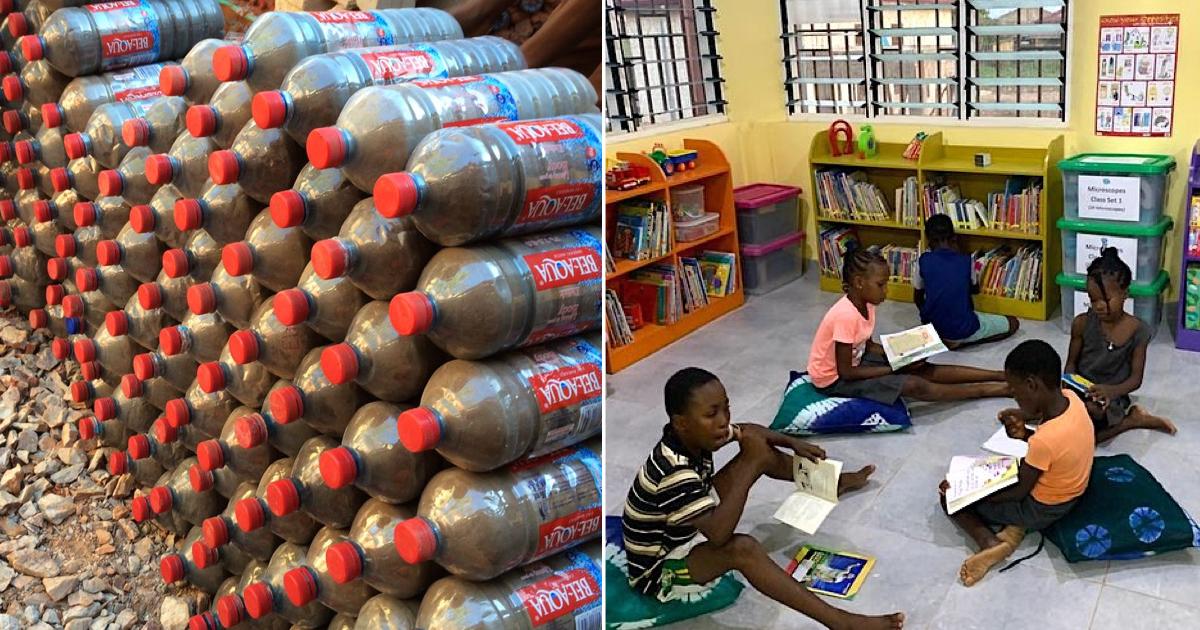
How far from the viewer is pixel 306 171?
2.22 m

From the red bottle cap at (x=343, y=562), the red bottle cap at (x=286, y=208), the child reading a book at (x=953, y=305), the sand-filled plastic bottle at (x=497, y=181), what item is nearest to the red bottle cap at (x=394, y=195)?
the sand-filled plastic bottle at (x=497, y=181)

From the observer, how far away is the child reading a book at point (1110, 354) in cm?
359

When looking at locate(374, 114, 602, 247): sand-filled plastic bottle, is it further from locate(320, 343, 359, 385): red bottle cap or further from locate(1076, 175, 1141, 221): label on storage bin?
A: locate(1076, 175, 1141, 221): label on storage bin

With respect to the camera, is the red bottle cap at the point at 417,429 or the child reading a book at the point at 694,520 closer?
the red bottle cap at the point at 417,429

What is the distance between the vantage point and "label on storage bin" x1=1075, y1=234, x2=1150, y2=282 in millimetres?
4508

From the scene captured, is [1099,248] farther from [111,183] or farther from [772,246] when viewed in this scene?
[111,183]

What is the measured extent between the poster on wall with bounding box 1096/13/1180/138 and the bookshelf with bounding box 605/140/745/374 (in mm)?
1877

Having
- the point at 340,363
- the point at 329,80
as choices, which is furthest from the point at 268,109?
the point at 340,363

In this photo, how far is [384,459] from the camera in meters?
2.16

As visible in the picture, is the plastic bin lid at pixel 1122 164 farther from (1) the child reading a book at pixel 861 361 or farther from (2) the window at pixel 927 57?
(1) the child reading a book at pixel 861 361

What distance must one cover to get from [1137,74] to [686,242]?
7.40 ft

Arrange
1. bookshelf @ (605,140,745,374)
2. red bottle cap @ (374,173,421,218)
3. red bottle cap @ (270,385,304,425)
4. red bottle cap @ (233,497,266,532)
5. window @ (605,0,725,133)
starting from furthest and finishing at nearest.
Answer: window @ (605,0,725,133) < bookshelf @ (605,140,745,374) < red bottle cap @ (233,497,266,532) < red bottle cap @ (270,385,304,425) < red bottle cap @ (374,173,421,218)

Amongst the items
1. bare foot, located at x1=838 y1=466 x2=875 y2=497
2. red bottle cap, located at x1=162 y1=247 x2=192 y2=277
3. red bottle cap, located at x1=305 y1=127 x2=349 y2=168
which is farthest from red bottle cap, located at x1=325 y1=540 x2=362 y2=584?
bare foot, located at x1=838 y1=466 x2=875 y2=497

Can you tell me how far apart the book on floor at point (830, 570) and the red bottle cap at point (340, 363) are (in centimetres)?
154
